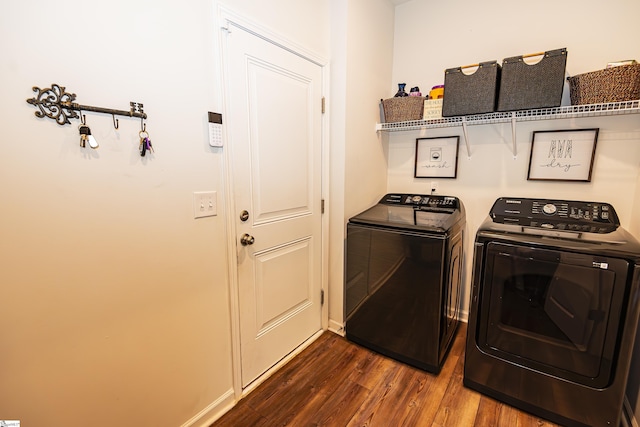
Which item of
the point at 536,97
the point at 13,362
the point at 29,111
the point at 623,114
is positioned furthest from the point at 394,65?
the point at 13,362

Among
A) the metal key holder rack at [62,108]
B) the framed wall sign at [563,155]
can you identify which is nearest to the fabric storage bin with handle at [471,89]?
the framed wall sign at [563,155]

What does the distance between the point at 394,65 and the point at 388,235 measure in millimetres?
1582

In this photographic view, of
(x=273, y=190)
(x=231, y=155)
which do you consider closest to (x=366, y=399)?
(x=273, y=190)

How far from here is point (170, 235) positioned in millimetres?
1233

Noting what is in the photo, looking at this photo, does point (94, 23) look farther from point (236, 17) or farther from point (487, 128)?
point (487, 128)

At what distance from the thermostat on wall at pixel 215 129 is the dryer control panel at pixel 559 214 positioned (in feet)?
5.54

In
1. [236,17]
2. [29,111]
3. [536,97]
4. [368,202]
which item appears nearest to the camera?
[29,111]

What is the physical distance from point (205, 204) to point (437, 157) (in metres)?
1.87

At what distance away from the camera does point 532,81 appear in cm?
164

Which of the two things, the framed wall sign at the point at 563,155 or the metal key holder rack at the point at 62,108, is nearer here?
the metal key holder rack at the point at 62,108

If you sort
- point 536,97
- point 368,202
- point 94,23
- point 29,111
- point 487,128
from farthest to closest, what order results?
point 368,202
point 487,128
point 536,97
point 94,23
point 29,111

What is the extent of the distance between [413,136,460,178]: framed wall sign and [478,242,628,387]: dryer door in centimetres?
98

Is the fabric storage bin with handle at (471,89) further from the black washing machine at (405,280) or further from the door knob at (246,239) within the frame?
the door knob at (246,239)

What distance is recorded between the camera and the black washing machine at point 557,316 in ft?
4.24
